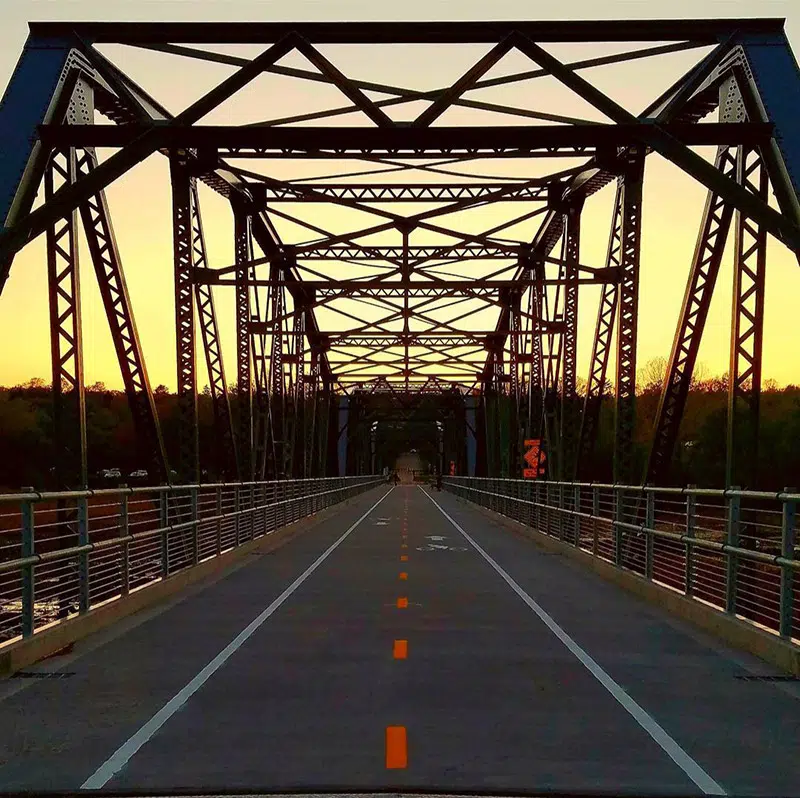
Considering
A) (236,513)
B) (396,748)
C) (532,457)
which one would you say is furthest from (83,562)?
(532,457)

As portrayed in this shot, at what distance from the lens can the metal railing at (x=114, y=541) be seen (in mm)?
11320

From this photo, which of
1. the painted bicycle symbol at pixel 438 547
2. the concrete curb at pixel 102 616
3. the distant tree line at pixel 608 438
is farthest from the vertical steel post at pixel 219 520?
the distant tree line at pixel 608 438

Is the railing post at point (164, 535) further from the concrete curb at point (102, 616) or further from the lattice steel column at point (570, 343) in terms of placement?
the lattice steel column at point (570, 343)

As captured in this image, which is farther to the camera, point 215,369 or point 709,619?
point 215,369

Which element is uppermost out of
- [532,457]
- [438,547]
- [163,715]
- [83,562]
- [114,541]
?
[532,457]

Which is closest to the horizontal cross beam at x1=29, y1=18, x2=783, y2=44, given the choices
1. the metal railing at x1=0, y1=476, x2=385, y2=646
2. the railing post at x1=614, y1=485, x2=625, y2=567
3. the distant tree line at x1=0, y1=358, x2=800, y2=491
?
the metal railing at x1=0, y1=476, x2=385, y2=646

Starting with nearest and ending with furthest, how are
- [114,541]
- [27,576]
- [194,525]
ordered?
[27,576], [114,541], [194,525]

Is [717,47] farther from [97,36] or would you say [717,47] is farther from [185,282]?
[185,282]

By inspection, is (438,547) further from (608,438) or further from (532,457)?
(608,438)

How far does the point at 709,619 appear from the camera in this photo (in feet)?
44.1

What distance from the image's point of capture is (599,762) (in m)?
7.25

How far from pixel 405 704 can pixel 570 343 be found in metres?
26.4

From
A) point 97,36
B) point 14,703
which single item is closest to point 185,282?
point 97,36

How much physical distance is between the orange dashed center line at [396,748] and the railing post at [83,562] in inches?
228
